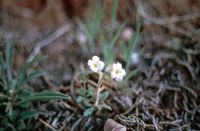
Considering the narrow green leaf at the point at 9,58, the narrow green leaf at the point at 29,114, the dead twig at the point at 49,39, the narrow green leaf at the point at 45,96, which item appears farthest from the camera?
the dead twig at the point at 49,39

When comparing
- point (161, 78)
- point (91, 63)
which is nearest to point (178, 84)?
point (161, 78)

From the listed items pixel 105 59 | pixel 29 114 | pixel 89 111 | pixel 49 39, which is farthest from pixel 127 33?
pixel 29 114

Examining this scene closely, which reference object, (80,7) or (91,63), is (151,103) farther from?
(80,7)

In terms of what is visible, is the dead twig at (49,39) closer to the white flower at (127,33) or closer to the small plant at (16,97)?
the small plant at (16,97)

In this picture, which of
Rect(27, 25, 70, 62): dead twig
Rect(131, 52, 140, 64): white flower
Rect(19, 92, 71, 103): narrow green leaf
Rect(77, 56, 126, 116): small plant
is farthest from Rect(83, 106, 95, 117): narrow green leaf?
Rect(27, 25, 70, 62): dead twig

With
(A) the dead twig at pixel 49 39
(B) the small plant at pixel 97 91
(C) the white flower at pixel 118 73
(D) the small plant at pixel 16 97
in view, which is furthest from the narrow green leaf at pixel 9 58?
(C) the white flower at pixel 118 73

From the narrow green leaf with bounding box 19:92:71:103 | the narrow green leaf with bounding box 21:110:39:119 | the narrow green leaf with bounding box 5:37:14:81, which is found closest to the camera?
the narrow green leaf with bounding box 19:92:71:103

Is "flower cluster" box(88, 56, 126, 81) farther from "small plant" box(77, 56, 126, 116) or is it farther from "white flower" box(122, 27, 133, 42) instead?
"white flower" box(122, 27, 133, 42)

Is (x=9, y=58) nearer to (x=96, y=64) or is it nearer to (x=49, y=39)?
(x=49, y=39)

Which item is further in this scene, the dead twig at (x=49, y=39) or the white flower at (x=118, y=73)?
the dead twig at (x=49, y=39)
